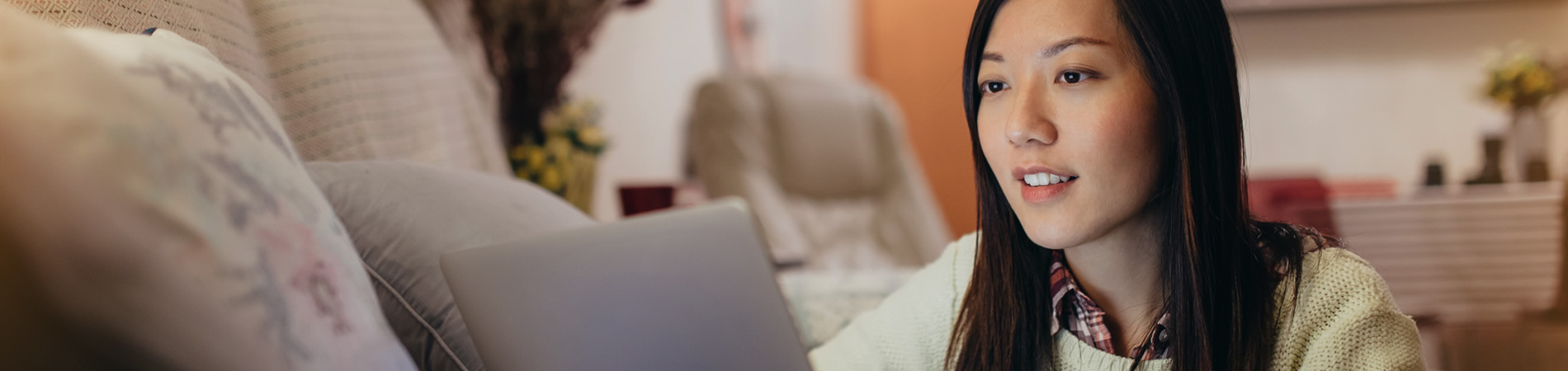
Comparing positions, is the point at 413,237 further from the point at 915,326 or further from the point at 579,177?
the point at 579,177

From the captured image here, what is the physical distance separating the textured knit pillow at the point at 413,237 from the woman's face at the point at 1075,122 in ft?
1.26

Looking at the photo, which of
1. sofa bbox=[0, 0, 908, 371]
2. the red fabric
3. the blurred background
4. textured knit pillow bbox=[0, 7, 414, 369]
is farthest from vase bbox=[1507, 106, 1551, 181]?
textured knit pillow bbox=[0, 7, 414, 369]

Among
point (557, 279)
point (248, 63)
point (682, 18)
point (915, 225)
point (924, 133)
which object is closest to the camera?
point (557, 279)

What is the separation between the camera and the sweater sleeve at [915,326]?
0.82 meters

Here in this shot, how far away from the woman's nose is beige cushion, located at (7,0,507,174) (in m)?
0.60

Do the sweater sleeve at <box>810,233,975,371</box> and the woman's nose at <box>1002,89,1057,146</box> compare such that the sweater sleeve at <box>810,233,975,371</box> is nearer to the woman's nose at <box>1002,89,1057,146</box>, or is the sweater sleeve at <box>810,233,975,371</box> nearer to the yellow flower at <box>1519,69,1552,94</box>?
the woman's nose at <box>1002,89,1057,146</box>

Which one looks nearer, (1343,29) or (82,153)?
(82,153)

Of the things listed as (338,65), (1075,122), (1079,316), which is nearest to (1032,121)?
(1075,122)

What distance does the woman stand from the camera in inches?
24.4

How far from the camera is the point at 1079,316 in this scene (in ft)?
2.45

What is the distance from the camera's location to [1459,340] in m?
1.35

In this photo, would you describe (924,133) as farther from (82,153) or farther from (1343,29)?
(82,153)

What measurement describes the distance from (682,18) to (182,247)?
274 centimetres

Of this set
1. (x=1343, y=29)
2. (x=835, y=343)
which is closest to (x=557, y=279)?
(x=835, y=343)
